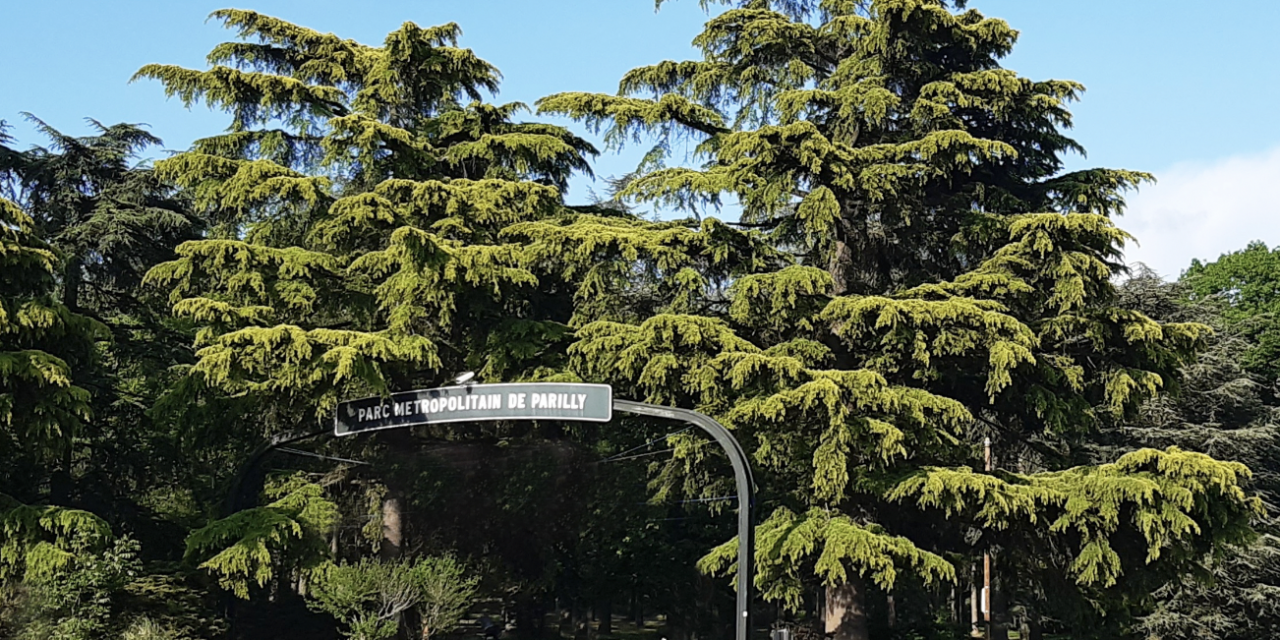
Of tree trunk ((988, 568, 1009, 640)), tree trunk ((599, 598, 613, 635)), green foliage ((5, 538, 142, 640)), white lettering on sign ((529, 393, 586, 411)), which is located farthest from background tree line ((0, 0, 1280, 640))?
tree trunk ((599, 598, 613, 635))

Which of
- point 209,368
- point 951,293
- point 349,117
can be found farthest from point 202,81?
point 951,293

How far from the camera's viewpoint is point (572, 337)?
2311 cm

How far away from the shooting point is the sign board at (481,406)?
13969 mm

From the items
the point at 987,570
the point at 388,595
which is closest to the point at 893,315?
the point at 987,570

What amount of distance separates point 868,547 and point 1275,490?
858 inches

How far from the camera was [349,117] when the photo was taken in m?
22.2

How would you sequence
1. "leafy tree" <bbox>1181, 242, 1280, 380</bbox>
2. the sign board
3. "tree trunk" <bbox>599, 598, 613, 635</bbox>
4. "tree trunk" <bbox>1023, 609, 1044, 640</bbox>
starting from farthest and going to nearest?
1. "leafy tree" <bbox>1181, 242, 1280, 380</bbox>
2. "tree trunk" <bbox>599, 598, 613, 635</bbox>
3. "tree trunk" <bbox>1023, 609, 1044, 640</bbox>
4. the sign board

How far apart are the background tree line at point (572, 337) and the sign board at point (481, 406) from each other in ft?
9.31

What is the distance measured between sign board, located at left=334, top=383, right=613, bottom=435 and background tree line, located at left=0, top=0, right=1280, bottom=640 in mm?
2837

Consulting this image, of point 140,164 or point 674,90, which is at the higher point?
point 674,90

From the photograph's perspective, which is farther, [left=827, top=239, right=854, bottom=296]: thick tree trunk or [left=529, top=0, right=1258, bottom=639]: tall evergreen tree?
[left=827, top=239, right=854, bottom=296]: thick tree trunk

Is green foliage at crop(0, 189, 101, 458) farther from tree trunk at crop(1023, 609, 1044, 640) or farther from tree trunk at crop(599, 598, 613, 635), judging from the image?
tree trunk at crop(1023, 609, 1044, 640)

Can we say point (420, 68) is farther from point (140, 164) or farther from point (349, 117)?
point (140, 164)

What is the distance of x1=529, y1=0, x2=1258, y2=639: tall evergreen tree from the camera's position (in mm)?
19188
